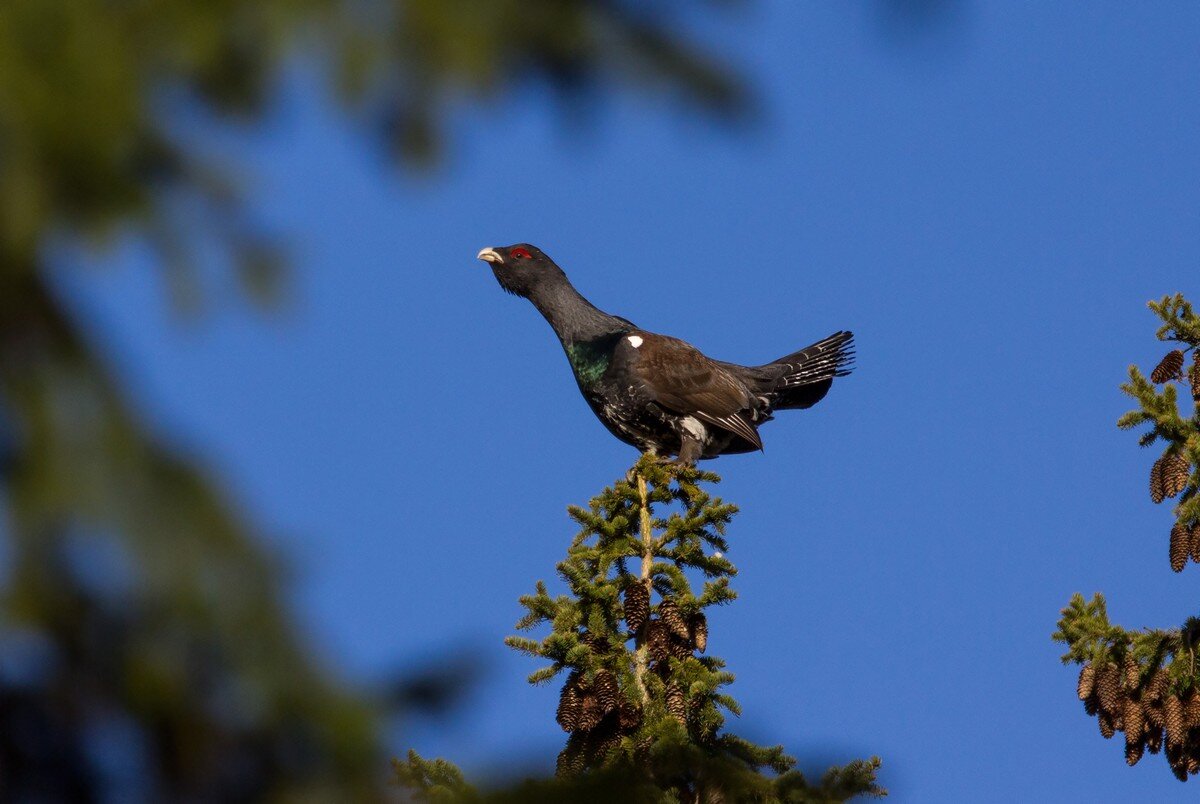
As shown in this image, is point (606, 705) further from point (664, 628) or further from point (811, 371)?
point (811, 371)

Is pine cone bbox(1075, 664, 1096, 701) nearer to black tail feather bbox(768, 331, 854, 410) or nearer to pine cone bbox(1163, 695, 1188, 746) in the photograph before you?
pine cone bbox(1163, 695, 1188, 746)

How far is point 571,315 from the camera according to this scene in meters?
10.4

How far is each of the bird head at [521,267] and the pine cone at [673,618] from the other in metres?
5.16

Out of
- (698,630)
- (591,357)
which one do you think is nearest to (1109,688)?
(698,630)

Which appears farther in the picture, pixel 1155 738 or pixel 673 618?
pixel 1155 738

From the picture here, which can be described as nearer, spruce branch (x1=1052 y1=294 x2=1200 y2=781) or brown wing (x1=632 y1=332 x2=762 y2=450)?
spruce branch (x1=1052 y1=294 x2=1200 y2=781)

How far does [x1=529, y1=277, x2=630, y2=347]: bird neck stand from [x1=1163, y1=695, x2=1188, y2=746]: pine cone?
15.2ft

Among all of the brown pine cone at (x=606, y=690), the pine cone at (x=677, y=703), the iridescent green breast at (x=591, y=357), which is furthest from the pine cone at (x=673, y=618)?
the iridescent green breast at (x=591, y=357)

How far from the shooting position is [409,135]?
1990mm

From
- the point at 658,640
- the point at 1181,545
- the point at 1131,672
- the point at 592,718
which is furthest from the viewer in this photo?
the point at 1181,545

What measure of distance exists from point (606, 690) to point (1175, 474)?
304cm

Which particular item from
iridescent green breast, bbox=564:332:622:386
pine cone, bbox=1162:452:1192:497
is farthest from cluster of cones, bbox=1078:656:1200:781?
iridescent green breast, bbox=564:332:622:386

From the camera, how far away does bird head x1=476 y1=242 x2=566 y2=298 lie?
10570 mm

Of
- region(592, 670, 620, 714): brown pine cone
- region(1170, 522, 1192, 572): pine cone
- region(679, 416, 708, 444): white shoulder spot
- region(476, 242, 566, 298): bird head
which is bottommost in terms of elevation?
region(592, 670, 620, 714): brown pine cone
